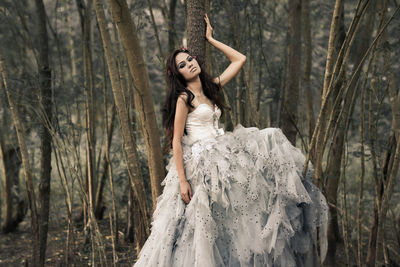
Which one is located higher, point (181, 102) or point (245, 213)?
point (181, 102)

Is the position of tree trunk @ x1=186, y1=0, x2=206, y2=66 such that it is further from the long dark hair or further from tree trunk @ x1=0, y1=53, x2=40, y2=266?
tree trunk @ x1=0, y1=53, x2=40, y2=266

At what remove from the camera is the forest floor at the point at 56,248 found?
3.78 m

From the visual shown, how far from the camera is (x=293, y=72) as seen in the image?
11.0 feet

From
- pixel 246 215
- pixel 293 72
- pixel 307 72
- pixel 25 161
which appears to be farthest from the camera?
pixel 307 72

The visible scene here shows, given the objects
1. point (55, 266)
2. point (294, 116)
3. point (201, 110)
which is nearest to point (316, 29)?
point (294, 116)

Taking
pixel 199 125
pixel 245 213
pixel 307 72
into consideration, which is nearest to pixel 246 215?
pixel 245 213

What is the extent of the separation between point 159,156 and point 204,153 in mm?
284

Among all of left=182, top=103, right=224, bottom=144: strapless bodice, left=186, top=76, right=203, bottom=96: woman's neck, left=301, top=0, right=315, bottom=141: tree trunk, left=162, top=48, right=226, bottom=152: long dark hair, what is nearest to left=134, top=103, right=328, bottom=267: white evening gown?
left=182, top=103, right=224, bottom=144: strapless bodice

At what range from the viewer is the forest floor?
378 cm

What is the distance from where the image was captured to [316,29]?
5969 millimetres

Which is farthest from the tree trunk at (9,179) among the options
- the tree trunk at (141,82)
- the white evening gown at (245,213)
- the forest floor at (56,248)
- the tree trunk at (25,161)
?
the white evening gown at (245,213)

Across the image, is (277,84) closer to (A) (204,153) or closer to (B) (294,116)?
(B) (294,116)

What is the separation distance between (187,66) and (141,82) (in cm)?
26

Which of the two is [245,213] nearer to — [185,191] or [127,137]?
[185,191]
